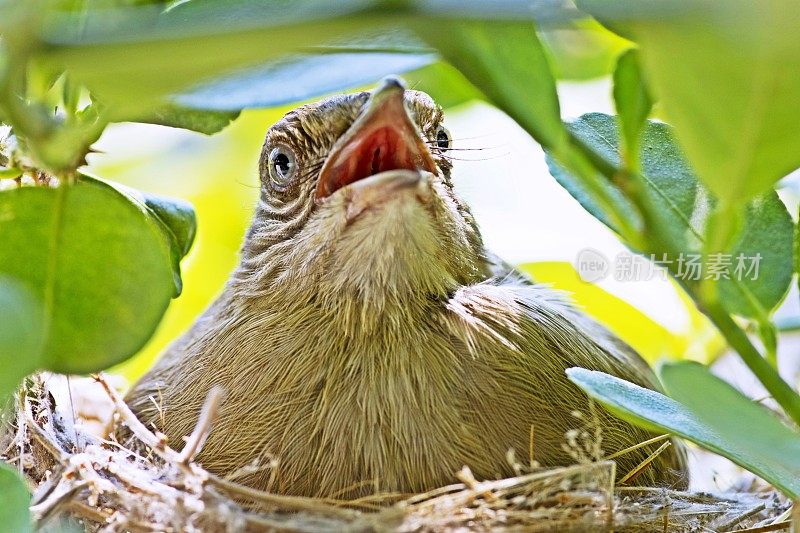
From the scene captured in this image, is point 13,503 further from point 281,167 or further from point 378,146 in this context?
point 281,167

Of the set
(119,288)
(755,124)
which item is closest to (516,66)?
(755,124)

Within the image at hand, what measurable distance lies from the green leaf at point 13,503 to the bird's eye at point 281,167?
1.17 meters

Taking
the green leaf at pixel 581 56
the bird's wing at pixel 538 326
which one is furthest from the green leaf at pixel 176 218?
the green leaf at pixel 581 56

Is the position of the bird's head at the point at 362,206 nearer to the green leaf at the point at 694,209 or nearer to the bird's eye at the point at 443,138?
the bird's eye at the point at 443,138

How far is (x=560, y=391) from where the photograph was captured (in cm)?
181

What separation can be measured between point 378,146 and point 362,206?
11 centimetres

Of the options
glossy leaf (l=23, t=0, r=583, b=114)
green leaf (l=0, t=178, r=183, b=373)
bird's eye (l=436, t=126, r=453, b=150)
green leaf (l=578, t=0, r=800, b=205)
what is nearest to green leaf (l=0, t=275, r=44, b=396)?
glossy leaf (l=23, t=0, r=583, b=114)

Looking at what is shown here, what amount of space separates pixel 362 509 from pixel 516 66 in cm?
94

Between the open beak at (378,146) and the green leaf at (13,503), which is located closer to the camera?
the green leaf at (13,503)

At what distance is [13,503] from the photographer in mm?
883

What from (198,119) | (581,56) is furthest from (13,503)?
(581,56)

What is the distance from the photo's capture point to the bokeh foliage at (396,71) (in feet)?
2.22

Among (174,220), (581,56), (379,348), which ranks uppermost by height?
(581,56)

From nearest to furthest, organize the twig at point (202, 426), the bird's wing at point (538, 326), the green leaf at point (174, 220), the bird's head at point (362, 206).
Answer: the twig at point (202, 426)
the green leaf at point (174, 220)
the bird's head at point (362, 206)
the bird's wing at point (538, 326)
